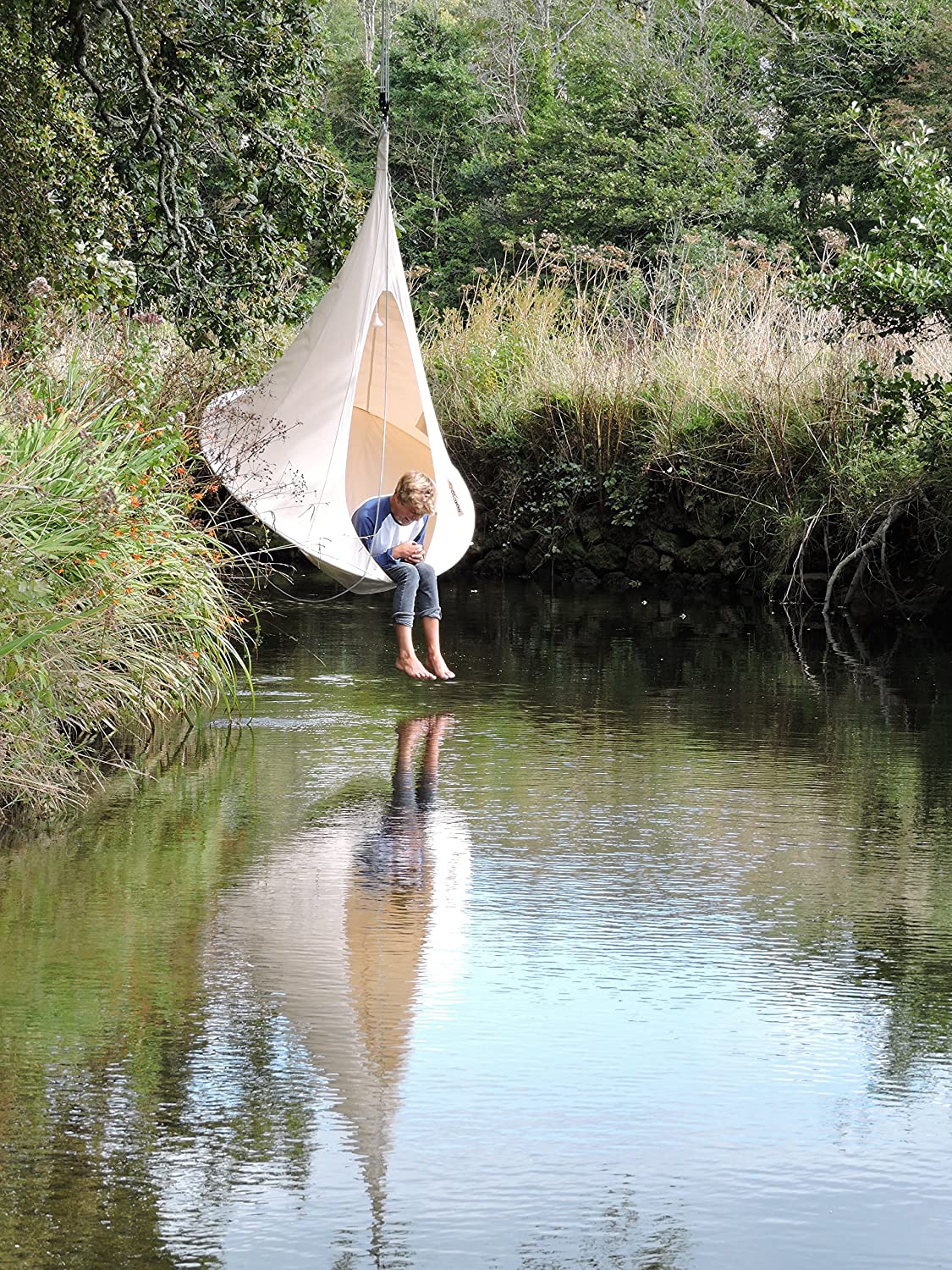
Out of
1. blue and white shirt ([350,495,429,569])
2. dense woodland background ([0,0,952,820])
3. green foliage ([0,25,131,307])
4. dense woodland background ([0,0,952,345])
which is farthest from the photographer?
dense woodland background ([0,0,952,345])

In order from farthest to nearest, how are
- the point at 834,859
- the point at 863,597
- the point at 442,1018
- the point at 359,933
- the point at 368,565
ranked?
1. the point at 863,597
2. the point at 368,565
3. the point at 834,859
4. the point at 359,933
5. the point at 442,1018

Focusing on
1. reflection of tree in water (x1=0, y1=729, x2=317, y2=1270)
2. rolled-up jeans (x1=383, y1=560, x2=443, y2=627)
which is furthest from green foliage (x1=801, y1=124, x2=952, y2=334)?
reflection of tree in water (x1=0, y1=729, x2=317, y2=1270)

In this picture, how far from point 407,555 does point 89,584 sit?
9.27 feet

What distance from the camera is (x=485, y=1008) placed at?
4.48 meters

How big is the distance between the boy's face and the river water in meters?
1.76

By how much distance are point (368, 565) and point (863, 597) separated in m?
6.19

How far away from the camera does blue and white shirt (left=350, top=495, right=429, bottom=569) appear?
32.4ft

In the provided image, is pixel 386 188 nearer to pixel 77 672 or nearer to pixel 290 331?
pixel 77 672

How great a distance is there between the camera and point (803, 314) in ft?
52.2

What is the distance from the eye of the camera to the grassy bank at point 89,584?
6344 mm

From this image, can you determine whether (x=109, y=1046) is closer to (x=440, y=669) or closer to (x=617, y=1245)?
(x=617, y=1245)

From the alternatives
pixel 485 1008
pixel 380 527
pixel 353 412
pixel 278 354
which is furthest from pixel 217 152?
pixel 485 1008

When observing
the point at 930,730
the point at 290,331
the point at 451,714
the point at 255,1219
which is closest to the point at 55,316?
the point at 451,714

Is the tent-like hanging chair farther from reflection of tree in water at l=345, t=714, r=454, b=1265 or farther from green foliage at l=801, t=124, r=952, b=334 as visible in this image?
reflection of tree in water at l=345, t=714, r=454, b=1265
